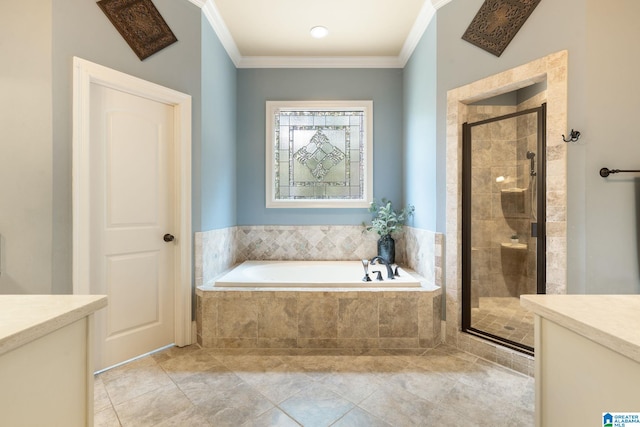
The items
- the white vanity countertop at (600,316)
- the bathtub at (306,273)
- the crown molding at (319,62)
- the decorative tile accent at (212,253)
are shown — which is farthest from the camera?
the crown molding at (319,62)

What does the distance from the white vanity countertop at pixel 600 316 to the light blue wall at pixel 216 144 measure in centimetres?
230

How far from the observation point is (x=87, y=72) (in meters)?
1.73

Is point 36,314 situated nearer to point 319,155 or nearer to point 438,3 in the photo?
point 319,155

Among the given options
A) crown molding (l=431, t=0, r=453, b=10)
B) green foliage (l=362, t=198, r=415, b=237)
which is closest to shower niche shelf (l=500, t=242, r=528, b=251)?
green foliage (l=362, t=198, r=415, b=237)

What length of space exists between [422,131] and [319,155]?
1.19 metres

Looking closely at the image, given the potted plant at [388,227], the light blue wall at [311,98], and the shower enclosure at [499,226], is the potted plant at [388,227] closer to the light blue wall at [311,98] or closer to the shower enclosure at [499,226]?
the light blue wall at [311,98]

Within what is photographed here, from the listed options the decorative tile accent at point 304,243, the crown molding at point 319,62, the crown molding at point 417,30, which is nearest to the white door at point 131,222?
the decorative tile accent at point 304,243

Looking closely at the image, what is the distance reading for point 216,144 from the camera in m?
2.63

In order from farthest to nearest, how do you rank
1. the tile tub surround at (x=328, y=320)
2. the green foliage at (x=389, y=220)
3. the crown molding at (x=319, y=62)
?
the crown molding at (x=319, y=62) < the green foliage at (x=389, y=220) < the tile tub surround at (x=328, y=320)

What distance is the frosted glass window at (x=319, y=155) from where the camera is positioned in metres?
3.26

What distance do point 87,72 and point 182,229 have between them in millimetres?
1195

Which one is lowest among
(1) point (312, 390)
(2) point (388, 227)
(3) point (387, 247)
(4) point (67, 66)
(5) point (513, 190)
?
(1) point (312, 390)

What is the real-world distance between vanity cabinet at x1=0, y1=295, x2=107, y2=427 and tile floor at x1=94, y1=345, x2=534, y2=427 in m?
0.92

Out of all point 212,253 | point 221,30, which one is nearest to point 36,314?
point 212,253
